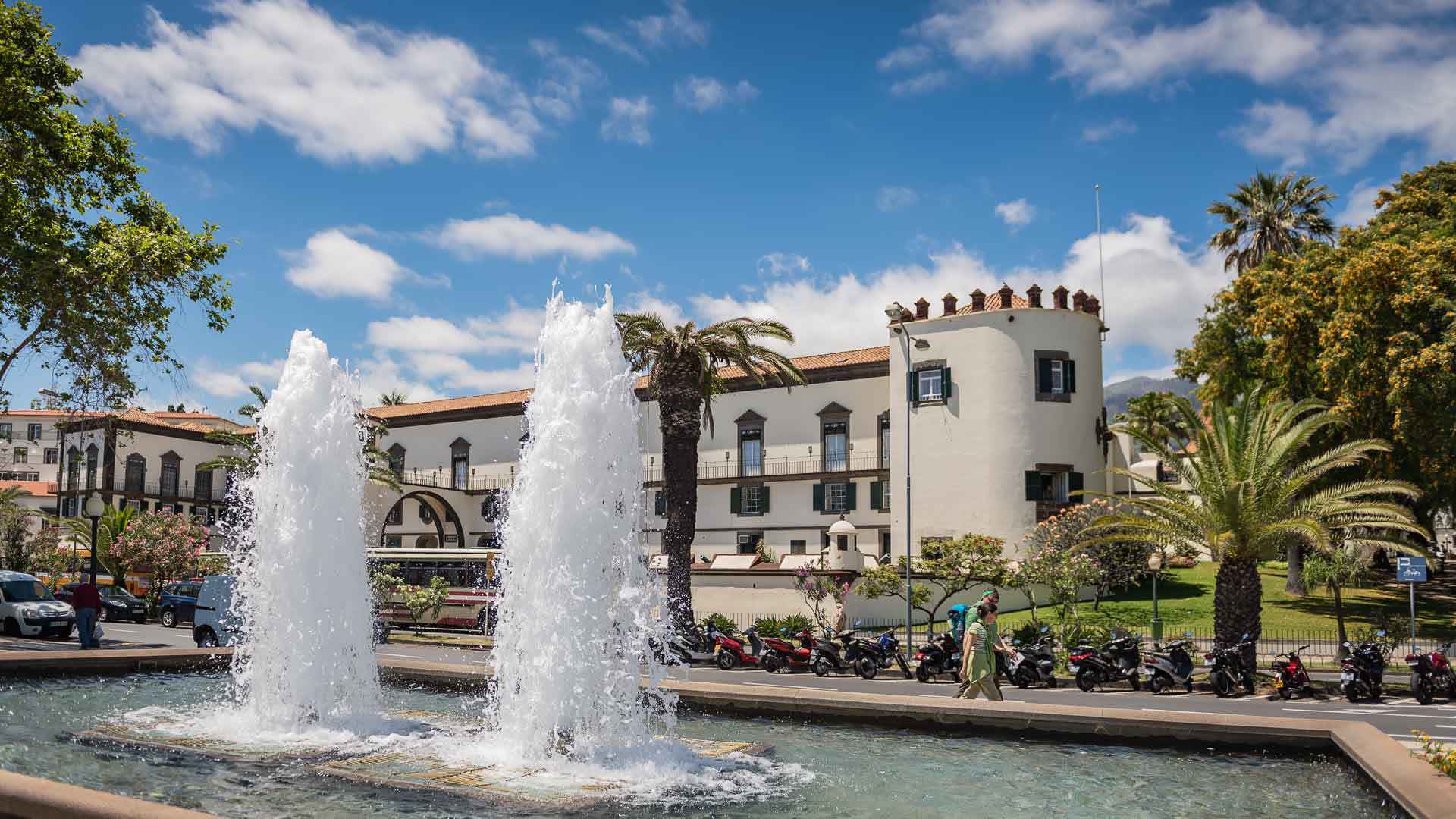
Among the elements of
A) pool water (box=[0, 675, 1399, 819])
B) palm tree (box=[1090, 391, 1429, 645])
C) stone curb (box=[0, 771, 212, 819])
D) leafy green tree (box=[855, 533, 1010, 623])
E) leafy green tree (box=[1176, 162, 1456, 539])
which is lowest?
pool water (box=[0, 675, 1399, 819])

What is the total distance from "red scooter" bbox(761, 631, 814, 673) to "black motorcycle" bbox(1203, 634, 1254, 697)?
7948mm

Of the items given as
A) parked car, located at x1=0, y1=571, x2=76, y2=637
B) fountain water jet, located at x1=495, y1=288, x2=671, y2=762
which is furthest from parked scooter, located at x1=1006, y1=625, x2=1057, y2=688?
parked car, located at x1=0, y1=571, x2=76, y2=637

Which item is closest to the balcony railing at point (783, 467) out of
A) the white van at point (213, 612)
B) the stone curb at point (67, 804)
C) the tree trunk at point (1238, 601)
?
the tree trunk at point (1238, 601)

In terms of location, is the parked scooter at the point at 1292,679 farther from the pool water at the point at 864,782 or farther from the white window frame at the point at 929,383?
the white window frame at the point at 929,383

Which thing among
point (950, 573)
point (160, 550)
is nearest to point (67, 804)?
point (950, 573)

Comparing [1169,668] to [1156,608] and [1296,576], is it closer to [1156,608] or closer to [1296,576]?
[1156,608]

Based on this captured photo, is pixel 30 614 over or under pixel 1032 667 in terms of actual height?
over

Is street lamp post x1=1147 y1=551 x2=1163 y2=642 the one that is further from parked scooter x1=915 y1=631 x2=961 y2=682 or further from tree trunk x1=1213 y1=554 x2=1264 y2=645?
parked scooter x1=915 y1=631 x2=961 y2=682

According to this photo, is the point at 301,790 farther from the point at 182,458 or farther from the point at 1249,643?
the point at 182,458

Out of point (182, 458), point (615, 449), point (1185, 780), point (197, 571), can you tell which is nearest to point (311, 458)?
point (615, 449)

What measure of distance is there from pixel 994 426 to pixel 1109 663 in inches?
883

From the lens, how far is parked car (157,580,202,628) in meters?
35.8

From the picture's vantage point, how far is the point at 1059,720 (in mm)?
11016

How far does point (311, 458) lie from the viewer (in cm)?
1248
